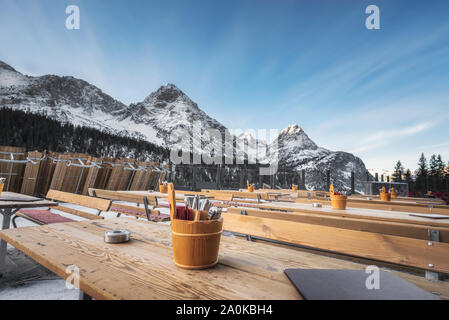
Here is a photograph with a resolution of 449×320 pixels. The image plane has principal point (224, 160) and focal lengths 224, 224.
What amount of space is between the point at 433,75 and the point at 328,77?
2.90m

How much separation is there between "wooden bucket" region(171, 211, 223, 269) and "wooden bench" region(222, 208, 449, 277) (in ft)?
1.89

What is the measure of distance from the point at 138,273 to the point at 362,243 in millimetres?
851

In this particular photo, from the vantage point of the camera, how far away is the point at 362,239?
0.91 meters

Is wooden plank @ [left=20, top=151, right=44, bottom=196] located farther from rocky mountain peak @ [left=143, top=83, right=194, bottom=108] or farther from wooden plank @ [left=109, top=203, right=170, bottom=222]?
rocky mountain peak @ [left=143, top=83, right=194, bottom=108]

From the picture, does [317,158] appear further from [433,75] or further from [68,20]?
[68,20]

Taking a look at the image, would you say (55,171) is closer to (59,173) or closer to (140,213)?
(59,173)

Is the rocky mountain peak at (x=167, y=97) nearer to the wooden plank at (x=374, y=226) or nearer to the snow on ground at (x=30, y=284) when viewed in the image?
the snow on ground at (x=30, y=284)

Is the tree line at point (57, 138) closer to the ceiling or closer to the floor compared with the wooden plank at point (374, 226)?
closer to the ceiling

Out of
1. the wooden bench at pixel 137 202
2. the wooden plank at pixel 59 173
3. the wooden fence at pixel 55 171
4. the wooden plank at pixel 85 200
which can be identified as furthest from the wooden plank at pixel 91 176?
the wooden plank at pixel 85 200

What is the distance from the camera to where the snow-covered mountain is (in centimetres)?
4081

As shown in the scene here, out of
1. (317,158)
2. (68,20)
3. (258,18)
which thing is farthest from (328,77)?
(317,158)

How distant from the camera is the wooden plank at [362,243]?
0.80 meters

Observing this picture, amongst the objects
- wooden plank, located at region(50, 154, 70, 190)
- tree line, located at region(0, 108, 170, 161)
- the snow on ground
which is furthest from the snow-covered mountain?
the snow on ground

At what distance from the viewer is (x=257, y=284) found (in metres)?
0.55
